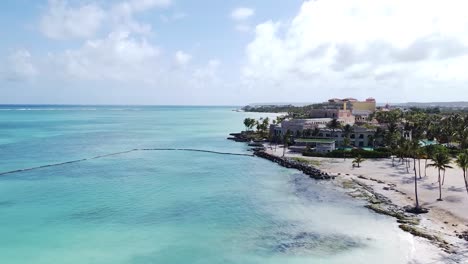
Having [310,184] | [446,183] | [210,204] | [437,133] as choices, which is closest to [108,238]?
[210,204]

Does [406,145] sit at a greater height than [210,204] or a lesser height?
greater

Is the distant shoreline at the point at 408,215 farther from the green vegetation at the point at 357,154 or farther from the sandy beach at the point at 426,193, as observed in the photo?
the green vegetation at the point at 357,154

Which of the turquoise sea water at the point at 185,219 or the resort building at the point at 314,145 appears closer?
the turquoise sea water at the point at 185,219

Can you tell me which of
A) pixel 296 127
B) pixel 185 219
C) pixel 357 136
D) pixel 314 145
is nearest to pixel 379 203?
pixel 185 219

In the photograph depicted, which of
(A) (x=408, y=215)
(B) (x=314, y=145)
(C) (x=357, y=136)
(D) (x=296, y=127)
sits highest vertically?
(D) (x=296, y=127)

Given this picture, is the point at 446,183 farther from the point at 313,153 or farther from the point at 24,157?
the point at 24,157

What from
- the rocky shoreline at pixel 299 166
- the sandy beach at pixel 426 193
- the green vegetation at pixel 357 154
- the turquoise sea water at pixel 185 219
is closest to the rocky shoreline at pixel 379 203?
the rocky shoreline at pixel 299 166

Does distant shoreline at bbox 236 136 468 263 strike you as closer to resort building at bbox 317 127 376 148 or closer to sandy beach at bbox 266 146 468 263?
sandy beach at bbox 266 146 468 263

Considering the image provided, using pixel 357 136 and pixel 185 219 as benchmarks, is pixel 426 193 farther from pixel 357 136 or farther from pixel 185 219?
pixel 357 136
